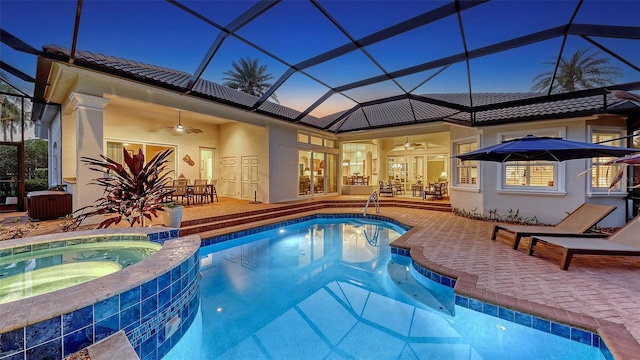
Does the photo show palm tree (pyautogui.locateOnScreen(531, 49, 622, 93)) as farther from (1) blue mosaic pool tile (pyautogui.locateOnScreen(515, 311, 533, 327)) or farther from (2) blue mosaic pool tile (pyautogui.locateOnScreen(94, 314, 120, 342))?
(2) blue mosaic pool tile (pyautogui.locateOnScreen(94, 314, 120, 342))

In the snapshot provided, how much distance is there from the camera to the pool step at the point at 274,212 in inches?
259

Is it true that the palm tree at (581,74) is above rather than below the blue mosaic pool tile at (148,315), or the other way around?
above

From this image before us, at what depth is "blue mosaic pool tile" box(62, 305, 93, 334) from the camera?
74.6 inches

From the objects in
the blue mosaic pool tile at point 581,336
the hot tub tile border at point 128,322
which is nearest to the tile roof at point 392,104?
the hot tub tile border at point 128,322

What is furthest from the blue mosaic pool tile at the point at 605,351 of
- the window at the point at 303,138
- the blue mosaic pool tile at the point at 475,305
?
the window at the point at 303,138

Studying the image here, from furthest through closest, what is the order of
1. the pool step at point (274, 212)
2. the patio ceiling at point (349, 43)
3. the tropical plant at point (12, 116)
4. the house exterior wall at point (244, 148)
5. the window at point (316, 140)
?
the window at point (316, 140) < the house exterior wall at point (244, 148) < the tropical plant at point (12, 116) < the pool step at point (274, 212) < the patio ceiling at point (349, 43)

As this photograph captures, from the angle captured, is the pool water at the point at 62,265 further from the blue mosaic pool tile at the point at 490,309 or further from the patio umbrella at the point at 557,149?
the patio umbrella at the point at 557,149

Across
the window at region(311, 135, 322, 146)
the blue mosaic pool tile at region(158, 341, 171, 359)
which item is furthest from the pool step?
the blue mosaic pool tile at region(158, 341, 171, 359)

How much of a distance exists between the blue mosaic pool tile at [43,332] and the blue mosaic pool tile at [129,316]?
415mm

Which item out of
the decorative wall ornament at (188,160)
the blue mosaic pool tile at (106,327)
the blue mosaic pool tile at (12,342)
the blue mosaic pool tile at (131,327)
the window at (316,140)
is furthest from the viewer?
the window at (316,140)

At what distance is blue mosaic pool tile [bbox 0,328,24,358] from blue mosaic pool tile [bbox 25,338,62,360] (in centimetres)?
7

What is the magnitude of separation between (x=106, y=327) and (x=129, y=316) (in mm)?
184

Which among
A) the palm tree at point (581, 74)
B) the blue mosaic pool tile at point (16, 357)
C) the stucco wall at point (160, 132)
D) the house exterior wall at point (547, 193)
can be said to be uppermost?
the palm tree at point (581, 74)

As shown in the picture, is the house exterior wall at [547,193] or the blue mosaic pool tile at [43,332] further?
the house exterior wall at [547,193]
